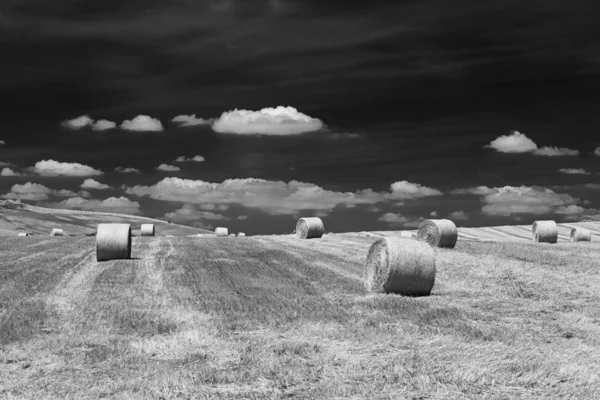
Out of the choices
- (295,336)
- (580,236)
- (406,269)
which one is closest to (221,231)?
(580,236)

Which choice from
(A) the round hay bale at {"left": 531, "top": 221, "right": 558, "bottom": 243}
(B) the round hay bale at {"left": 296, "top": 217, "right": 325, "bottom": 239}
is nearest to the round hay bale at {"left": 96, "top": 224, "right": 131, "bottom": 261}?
(B) the round hay bale at {"left": 296, "top": 217, "right": 325, "bottom": 239}

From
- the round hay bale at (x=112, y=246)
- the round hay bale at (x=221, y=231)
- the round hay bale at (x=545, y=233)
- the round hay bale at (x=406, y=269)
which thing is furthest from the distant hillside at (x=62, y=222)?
the round hay bale at (x=406, y=269)

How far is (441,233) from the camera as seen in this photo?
28906 millimetres

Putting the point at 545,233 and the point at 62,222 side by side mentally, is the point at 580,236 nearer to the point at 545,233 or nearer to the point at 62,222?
the point at 545,233

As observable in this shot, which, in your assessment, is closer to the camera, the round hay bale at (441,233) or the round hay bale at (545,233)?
the round hay bale at (441,233)

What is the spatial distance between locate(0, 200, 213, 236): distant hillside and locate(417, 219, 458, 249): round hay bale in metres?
60.7

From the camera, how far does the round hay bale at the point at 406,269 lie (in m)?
15.1

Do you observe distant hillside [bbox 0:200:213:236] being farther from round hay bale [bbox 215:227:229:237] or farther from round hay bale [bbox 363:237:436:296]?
round hay bale [bbox 363:237:436:296]

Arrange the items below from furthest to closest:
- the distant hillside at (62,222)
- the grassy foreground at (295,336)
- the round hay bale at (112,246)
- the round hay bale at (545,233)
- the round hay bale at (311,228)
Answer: the distant hillside at (62,222), the round hay bale at (311,228), the round hay bale at (545,233), the round hay bale at (112,246), the grassy foreground at (295,336)

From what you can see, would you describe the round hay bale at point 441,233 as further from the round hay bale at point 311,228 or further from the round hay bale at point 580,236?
the round hay bale at point 580,236

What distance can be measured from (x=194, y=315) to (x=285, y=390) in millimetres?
5223

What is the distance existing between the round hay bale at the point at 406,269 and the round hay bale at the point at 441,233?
44.7 ft

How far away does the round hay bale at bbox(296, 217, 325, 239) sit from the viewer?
38281 millimetres

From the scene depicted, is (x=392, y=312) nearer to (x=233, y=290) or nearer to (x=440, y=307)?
(x=440, y=307)
